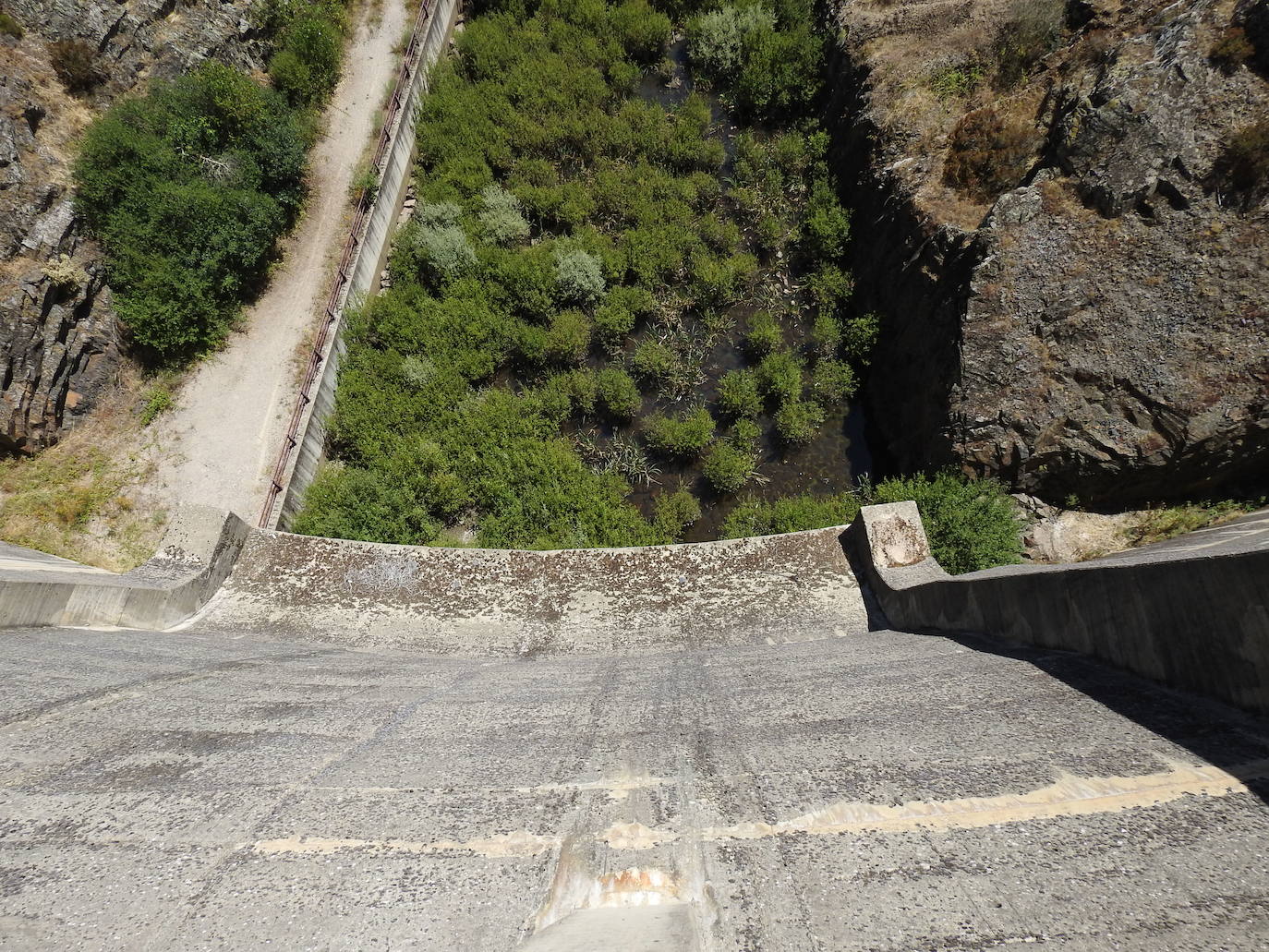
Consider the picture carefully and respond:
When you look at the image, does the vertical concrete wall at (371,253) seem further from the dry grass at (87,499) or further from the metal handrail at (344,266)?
the dry grass at (87,499)

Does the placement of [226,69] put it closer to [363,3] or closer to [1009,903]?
[363,3]

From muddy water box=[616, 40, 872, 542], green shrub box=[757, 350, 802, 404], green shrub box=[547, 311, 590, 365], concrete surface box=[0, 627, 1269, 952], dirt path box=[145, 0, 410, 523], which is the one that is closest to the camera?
concrete surface box=[0, 627, 1269, 952]

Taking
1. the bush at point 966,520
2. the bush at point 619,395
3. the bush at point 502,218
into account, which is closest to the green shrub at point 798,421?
the bush at point 966,520

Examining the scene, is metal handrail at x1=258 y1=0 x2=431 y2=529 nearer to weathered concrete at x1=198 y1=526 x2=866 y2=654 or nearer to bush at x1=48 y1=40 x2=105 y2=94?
weathered concrete at x1=198 y1=526 x2=866 y2=654

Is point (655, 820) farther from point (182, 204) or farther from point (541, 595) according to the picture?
point (182, 204)

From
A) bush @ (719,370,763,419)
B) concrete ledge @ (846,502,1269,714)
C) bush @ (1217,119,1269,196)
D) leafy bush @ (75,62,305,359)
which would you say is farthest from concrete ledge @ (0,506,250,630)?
bush @ (1217,119,1269,196)

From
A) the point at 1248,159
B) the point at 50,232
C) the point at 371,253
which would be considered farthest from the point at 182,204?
the point at 1248,159
